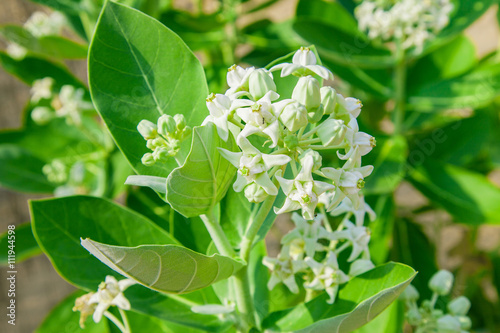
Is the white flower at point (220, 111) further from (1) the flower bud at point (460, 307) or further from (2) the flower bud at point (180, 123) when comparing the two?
(1) the flower bud at point (460, 307)

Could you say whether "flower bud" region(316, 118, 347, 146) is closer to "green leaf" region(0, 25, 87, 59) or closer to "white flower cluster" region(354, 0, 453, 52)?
"white flower cluster" region(354, 0, 453, 52)

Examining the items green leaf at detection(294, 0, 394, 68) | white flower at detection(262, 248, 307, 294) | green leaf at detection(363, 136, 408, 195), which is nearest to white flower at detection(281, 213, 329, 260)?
white flower at detection(262, 248, 307, 294)

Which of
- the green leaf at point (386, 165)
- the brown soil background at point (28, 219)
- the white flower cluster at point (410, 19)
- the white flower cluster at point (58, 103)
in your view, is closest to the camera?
the green leaf at point (386, 165)

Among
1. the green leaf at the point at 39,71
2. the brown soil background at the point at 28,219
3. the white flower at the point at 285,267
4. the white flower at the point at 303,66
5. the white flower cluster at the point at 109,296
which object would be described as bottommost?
the brown soil background at the point at 28,219

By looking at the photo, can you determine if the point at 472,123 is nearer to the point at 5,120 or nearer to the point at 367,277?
the point at 367,277

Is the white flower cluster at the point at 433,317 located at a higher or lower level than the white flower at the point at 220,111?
lower

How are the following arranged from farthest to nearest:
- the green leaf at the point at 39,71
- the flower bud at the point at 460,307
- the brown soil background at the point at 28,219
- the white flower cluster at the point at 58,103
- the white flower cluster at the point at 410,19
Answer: the brown soil background at the point at 28,219 < the green leaf at the point at 39,71 < the white flower cluster at the point at 58,103 < the white flower cluster at the point at 410,19 < the flower bud at the point at 460,307

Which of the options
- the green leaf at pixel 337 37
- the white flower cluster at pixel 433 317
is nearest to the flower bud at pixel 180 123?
the white flower cluster at pixel 433 317
